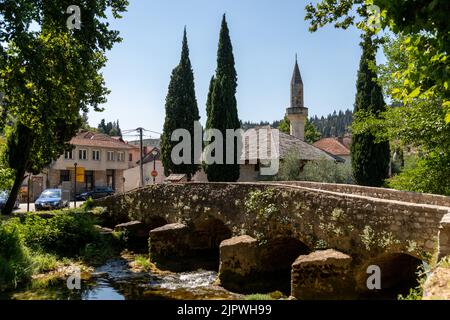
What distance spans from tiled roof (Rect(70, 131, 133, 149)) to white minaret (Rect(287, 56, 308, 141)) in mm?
20919

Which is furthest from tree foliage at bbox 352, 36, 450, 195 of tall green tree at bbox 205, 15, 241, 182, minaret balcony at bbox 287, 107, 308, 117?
minaret balcony at bbox 287, 107, 308, 117

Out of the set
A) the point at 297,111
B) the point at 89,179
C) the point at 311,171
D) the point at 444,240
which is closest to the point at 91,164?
the point at 89,179

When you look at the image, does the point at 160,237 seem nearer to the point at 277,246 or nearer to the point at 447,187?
the point at 277,246

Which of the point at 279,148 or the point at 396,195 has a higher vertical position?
the point at 279,148

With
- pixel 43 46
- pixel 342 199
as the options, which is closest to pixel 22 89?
pixel 43 46

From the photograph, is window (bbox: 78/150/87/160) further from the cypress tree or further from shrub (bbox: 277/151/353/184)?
the cypress tree

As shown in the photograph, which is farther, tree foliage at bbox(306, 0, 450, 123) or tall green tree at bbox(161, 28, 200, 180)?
tall green tree at bbox(161, 28, 200, 180)

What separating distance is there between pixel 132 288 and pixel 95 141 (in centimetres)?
3714

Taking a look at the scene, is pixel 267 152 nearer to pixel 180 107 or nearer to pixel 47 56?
pixel 180 107

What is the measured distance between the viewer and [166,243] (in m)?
17.4

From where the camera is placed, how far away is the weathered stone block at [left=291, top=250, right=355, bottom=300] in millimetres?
10648

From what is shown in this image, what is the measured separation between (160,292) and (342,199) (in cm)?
637

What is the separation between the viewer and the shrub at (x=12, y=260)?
11.5 meters

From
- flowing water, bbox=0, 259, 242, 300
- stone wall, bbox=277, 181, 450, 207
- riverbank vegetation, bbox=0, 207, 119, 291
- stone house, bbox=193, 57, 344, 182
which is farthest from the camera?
stone house, bbox=193, 57, 344, 182
